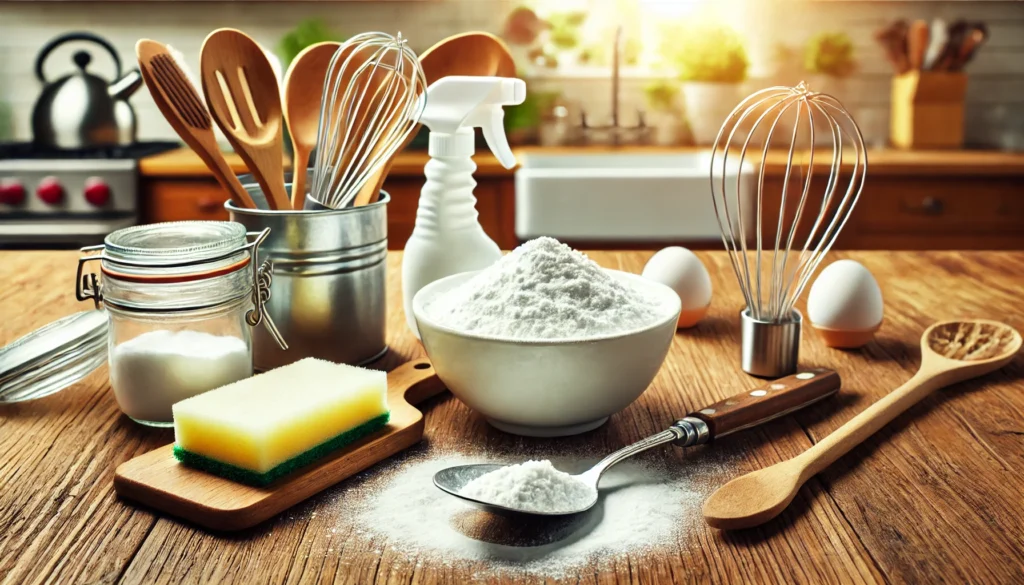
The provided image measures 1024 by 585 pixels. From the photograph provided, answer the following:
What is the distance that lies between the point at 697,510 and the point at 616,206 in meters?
1.61

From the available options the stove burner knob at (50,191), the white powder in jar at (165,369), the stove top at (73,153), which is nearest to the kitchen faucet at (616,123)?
the stove top at (73,153)

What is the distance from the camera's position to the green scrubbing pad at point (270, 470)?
1.99ft

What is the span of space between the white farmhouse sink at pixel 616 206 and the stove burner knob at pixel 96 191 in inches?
37.0

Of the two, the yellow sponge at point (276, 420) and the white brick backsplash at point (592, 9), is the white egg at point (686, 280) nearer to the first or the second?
the yellow sponge at point (276, 420)

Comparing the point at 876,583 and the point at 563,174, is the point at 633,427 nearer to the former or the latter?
the point at 876,583

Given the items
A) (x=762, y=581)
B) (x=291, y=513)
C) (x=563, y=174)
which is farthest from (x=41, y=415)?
(x=563, y=174)

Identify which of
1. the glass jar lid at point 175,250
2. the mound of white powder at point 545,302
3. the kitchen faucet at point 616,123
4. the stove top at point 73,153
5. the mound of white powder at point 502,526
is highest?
the kitchen faucet at point 616,123

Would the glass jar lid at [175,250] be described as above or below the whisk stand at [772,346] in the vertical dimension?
above

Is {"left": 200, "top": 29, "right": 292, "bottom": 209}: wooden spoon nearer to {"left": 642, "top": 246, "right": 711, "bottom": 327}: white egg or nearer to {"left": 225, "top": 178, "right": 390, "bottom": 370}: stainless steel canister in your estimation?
{"left": 225, "top": 178, "right": 390, "bottom": 370}: stainless steel canister

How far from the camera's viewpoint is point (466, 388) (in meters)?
0.71

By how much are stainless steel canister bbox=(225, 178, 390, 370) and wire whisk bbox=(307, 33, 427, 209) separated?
38 millimetres

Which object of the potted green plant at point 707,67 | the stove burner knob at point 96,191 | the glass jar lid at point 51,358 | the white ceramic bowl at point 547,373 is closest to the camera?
the white ceramic bowl at point 547,373

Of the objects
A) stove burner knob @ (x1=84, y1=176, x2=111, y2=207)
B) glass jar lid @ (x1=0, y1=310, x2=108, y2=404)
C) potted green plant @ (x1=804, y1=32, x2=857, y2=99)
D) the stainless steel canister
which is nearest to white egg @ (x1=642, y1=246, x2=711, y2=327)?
the stainless steel canister

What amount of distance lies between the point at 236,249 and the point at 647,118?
208 centimetres
